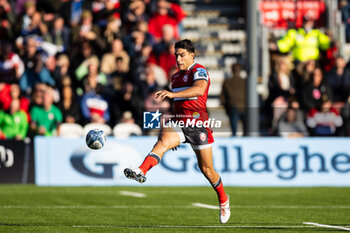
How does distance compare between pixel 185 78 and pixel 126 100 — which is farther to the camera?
pixel 126 100

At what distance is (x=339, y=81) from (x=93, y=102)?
589 cm

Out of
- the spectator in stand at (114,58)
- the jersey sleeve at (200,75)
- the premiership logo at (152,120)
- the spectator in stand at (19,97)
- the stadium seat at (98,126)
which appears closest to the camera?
the jersey sleeve at (200,75)

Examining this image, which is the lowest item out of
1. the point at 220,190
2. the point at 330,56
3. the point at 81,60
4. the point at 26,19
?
the point at 220,190

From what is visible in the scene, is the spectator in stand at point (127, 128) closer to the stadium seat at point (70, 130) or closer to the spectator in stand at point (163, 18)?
the stadium seat at point (70, 130)

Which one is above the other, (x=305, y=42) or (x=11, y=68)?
(x=305, y=42)

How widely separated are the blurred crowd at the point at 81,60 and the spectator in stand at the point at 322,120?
3296 mm

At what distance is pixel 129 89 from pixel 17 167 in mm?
3111

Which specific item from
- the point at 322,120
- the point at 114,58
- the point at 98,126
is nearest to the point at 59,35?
the point at 114,58

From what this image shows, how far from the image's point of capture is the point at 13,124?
722 inches

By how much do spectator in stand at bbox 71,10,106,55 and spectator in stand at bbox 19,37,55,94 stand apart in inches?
42.6

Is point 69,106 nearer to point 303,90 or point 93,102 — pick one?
point 93,102

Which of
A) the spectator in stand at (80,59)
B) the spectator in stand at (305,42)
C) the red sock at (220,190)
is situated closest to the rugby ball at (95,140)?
the red sock at (220,190)

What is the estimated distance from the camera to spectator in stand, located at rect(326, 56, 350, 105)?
765 inches

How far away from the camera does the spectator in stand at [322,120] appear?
18.2m
